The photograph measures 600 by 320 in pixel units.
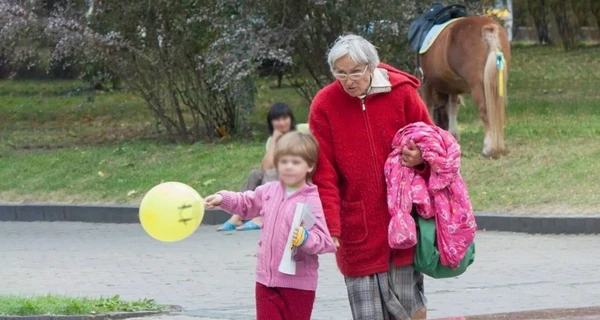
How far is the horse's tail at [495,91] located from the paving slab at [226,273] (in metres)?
2.23

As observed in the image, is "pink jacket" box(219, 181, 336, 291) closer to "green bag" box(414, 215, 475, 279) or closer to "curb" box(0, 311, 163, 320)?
"green bag" box(414, 215, 475, 279)

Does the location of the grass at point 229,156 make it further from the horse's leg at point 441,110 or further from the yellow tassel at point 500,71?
the yellow tassel at point 500,71

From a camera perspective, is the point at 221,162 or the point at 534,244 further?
the point at 221,162

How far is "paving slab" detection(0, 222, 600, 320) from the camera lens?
834cm

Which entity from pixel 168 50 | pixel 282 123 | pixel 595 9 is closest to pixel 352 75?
pixel 282 123

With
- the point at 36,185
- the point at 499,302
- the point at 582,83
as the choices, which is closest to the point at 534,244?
the point at 499,302

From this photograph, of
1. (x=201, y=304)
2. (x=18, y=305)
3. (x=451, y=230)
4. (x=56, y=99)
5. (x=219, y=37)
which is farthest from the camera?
(x=56, y=99)

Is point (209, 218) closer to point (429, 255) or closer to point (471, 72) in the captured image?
point (471, 72)

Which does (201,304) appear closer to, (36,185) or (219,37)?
(36,185)

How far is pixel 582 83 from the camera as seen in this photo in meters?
22.7

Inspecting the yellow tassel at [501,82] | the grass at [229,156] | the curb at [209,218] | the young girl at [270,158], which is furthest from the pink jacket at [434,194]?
the yellow tassel at [501,82]

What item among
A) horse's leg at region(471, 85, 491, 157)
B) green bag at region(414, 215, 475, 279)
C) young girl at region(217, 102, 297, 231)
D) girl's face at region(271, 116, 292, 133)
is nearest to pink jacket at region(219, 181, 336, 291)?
green bag at region(414, 215, 475, 279)

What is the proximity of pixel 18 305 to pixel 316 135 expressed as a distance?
128 inches

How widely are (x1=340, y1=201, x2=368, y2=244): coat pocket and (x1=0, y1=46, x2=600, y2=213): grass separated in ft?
21.5
